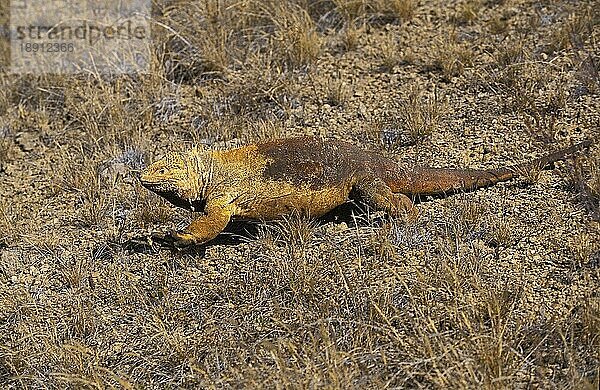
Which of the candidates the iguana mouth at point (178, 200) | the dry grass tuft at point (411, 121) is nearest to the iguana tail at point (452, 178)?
the dry grass tuft at point (411, 121)

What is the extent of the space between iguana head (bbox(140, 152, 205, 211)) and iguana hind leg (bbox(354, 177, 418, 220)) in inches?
43.3

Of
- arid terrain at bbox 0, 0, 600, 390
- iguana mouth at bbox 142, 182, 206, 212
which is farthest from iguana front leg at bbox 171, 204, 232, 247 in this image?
arid terrain at bbox 0, 0, 600, 390

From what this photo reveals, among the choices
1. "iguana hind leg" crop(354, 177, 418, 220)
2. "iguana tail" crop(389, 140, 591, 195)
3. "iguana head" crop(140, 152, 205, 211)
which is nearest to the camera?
"iguana head" crop(140, 152, 205, 211)

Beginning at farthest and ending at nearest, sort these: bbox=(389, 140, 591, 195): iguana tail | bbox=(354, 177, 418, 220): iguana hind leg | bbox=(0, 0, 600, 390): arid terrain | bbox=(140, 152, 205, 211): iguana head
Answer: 1. bbox=(389, 140, 591, 195): iguana tail
2. bbox=(354, 177, 418, 220): iguana hind leg
3. bbox=(140, 152, 205, 211): iguana head
4. bbox=(0, 0, 600, 390): arid terrain

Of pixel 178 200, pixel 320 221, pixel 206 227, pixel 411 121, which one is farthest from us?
pixel 411 121

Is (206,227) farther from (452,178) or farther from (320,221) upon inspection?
(452,178)

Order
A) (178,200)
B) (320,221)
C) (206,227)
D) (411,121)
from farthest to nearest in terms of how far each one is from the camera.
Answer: (411,121) → (320,221) → (178,200) → (206,227)

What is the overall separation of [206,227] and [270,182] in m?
0.50

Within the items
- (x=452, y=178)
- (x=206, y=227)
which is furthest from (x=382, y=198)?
(x=206, y=227)

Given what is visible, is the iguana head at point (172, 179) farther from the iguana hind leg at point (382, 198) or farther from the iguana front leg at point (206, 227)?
the iguana hind leg at point (382, 198)

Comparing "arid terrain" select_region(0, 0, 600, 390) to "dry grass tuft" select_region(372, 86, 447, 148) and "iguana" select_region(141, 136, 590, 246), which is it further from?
"iguana" select_region(141, 136, 590, 246)

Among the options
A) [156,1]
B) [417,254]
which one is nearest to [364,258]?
[417,254]

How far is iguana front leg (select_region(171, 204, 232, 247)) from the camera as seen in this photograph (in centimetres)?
458

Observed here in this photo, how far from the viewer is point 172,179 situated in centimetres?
459
